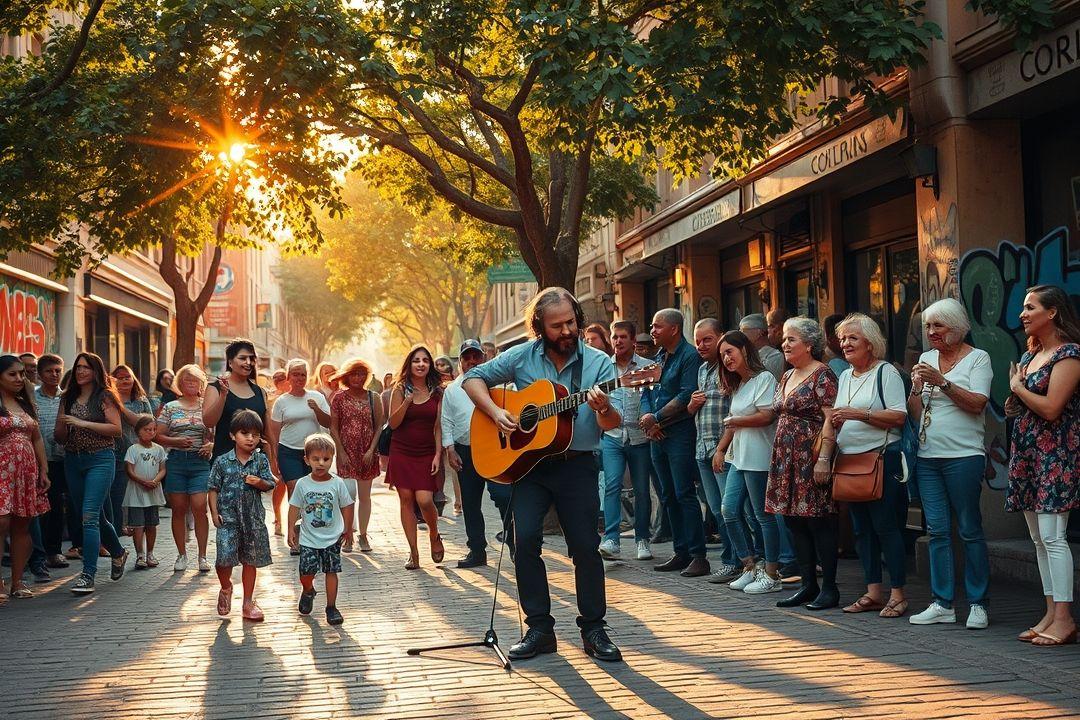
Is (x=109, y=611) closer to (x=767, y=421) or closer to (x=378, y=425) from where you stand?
(x=378, y=425)

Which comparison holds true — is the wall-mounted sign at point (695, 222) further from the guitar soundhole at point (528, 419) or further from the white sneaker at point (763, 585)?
the guitar soundhole at point (528, 419)

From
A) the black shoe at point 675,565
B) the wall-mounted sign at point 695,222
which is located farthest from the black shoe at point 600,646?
the wall-mounted sign at point 695,222

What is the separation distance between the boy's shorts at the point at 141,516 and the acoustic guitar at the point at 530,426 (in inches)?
235

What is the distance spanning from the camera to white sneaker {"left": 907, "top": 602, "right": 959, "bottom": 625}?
7461 mm

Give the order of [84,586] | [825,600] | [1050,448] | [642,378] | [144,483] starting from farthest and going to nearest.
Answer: [144,483], [84,586], [825,600], [1050,448], [642,378]

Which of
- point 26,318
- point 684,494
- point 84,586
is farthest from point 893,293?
point 26,318

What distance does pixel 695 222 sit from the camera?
62.5 ft

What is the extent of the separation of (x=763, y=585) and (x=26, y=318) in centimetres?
1627

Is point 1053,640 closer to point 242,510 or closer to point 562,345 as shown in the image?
point 562,345

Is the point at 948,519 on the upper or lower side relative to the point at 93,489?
lower

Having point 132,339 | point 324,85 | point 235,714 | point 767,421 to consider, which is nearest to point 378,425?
point 324,85

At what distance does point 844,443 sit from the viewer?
314 inches

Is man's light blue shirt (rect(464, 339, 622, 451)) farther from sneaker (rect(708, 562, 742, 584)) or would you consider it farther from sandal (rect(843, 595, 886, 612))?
sneaker (rect(708, 562, 742, 584))

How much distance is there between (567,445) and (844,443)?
2.48 m
